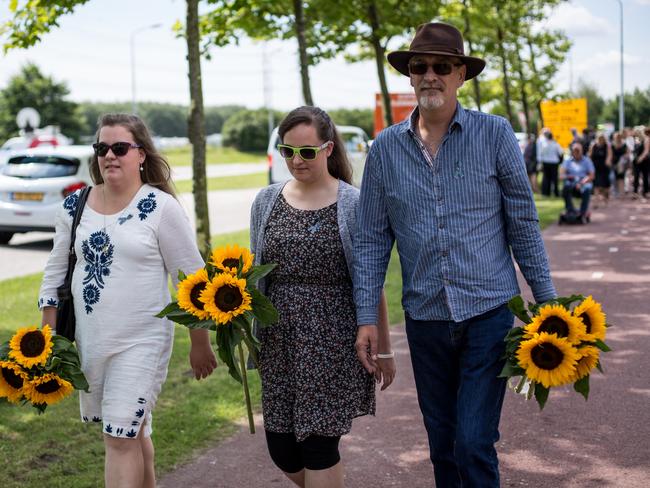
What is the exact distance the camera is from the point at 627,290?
9.90m

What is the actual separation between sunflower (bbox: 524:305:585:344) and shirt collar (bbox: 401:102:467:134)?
0.77 metres

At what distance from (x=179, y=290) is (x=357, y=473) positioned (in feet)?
5.89

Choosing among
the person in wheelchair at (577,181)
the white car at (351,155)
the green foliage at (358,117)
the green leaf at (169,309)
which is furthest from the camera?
the green foliage at (358,117)

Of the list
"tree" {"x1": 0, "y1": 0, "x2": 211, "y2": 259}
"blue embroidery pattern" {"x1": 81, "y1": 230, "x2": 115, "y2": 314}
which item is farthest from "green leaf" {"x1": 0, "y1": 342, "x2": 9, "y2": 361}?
"tree" {"x1": 0, "y1": 0, "x2": 211, "y2": 259}

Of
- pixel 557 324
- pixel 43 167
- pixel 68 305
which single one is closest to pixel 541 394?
pixel 557 324

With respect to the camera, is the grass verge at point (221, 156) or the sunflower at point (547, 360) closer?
the sunflower at point (547, 360)

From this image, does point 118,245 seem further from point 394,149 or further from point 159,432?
point 159,432

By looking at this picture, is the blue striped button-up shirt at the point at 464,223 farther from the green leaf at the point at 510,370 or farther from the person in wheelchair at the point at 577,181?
the person in wheelchair at the point at 577,181

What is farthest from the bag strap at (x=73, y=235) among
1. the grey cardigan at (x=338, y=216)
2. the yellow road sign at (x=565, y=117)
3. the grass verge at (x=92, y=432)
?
the yellow road sign at (x=565, y=117)

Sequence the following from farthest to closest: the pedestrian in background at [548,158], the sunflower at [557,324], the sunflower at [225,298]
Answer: the pedestrian in background at [548,158] < the sunflower at [225,298] < the sunflower at [557,324]

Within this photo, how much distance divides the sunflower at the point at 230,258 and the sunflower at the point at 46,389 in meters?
0.76

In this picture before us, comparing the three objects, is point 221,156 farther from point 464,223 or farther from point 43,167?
point 464,223

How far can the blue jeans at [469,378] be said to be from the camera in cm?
333

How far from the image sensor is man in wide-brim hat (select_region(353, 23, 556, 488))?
11.0 feet
